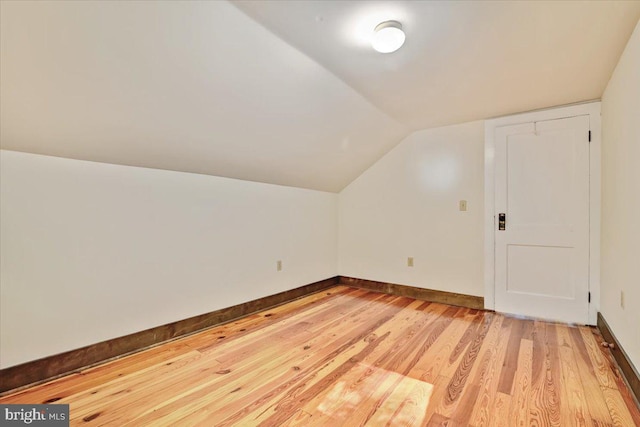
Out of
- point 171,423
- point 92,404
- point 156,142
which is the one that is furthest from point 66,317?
point 156,142

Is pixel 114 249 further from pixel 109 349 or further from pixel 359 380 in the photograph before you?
pixel 359 380

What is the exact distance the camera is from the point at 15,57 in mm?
1308

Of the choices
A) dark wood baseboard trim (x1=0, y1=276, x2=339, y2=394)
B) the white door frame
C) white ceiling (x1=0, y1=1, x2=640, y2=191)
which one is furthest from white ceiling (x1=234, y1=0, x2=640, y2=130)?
dark wood baseboard trim (x1=0, y1=276, x2=339, y2=394)

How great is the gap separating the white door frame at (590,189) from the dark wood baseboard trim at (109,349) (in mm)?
2399

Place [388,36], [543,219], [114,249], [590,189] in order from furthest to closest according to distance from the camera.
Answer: [543,219] < [590,189] < [114,249] < [388,36]

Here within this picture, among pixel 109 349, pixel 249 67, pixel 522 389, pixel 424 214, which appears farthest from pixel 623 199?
pixel 109 349

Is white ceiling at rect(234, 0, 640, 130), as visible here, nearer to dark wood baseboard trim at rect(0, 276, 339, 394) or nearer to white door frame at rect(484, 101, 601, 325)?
white door frame at rect(484, 101, 601, 325)

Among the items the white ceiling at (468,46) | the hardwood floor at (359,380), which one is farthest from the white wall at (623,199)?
the hardwood floor at (359,380)

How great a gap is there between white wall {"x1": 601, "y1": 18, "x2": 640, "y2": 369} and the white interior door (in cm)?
20

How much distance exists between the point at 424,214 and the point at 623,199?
5.71 feet

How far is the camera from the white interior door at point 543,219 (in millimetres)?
2707

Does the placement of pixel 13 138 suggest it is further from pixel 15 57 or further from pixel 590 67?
pixel 590 67

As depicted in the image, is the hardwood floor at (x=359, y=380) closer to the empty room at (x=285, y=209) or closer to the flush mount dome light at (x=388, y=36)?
the empty room at (x=285, y=209)

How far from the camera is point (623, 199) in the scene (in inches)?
76.8
